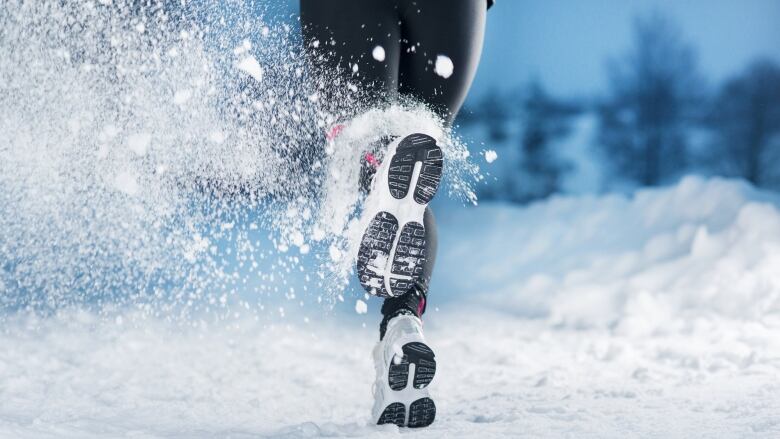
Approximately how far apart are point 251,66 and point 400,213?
0.61 metres

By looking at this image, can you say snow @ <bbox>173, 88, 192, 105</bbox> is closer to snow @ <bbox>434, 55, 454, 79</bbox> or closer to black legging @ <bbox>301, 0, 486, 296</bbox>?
black legging @ <bbox>301, 0, 486, 296</bbox>

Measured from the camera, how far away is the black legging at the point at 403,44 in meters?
1.39

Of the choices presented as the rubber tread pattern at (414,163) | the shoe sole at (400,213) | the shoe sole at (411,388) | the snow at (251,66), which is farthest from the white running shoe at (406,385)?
the snow at (251,66)

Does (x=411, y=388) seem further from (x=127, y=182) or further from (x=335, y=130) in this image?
(x=127, y=182)

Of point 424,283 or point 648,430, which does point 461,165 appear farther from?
point 648,430

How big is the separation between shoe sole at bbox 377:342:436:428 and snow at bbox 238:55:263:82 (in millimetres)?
752

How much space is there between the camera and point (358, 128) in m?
1.40

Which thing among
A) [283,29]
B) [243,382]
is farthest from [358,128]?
[243,382]

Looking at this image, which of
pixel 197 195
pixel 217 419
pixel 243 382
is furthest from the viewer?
pixel 197 195


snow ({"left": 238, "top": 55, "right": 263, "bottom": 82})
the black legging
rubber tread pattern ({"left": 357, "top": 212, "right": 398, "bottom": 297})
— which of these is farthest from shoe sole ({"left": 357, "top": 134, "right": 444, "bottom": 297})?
snow ({"left": 238, "top": 55, "right": 263, "bottom": 82})

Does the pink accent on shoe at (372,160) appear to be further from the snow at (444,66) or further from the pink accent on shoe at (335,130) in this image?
the snow at (444,66)

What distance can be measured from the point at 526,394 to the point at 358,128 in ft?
2.23

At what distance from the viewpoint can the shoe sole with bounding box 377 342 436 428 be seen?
1.24 metres

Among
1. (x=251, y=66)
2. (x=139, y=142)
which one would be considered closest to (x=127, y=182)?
(x=139, y=142)
